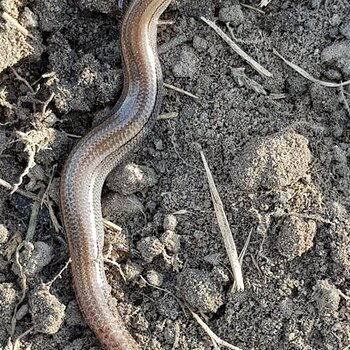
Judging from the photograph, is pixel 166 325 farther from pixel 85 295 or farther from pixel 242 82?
pixel 242 82

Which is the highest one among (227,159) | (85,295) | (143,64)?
(143,64)

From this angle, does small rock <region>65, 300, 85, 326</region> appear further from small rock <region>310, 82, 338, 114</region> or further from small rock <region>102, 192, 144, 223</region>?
small rock <region>310, 82, 338, 114</region>

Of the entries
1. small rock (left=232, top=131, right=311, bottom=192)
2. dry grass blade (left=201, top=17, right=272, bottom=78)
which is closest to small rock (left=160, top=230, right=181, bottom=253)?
small rock (left=232, top=131, right=311, bottom=192)

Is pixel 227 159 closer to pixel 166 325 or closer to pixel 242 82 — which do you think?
pixel 242 82

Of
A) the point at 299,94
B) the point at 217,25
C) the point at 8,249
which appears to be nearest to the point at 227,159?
the point at 299,94

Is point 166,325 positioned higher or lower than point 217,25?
lower

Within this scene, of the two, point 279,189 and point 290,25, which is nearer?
point 279,189
